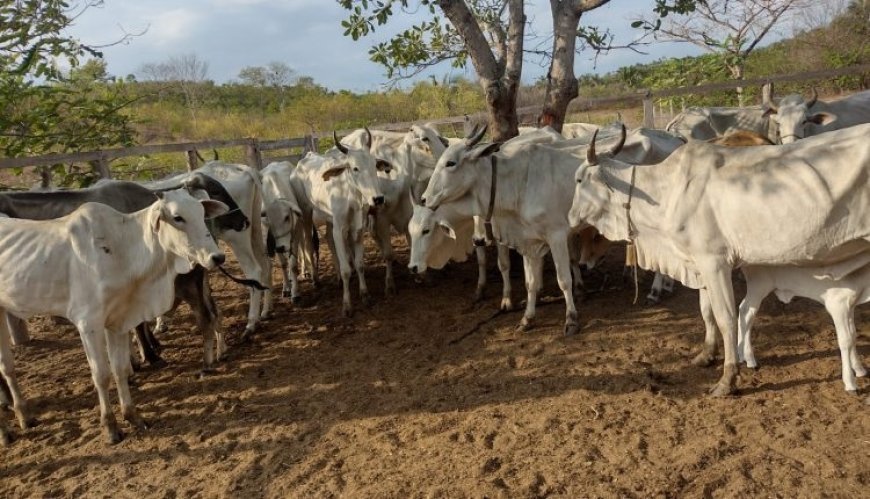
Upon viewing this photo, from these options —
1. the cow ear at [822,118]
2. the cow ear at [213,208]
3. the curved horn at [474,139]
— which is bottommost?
the cow ear at [822,118]

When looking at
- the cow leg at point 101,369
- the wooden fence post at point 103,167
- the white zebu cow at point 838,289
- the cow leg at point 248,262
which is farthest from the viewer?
the wooden fence post at point 103,167

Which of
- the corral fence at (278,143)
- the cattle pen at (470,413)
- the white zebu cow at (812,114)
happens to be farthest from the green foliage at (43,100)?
the white zebu cow at (812,114)

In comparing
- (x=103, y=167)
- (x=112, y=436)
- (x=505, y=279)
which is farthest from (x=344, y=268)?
(x=103, y=167)

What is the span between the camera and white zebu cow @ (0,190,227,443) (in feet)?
13.7

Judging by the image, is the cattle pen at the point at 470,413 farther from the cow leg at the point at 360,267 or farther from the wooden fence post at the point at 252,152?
the wooden fence post at the point at 252,152

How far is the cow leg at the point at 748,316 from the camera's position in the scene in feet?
13.7

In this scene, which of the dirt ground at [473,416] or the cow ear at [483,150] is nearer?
the dirt ground at [473,416]

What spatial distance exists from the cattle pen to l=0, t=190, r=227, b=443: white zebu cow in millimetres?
620

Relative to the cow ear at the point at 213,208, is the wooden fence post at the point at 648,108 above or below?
above

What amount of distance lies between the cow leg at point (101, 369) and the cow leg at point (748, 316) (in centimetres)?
417

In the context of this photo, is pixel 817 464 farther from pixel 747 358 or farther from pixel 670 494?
pixel 747 358

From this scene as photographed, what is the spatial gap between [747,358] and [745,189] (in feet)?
4.34

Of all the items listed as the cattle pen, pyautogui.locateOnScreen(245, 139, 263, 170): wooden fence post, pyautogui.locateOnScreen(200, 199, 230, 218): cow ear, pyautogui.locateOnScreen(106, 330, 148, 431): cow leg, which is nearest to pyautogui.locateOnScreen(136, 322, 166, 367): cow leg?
the cattle pen

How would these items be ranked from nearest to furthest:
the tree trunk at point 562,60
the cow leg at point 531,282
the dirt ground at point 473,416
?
1. the dirt ground at point 473,416
2. the cow leg at point 531,282
3. the tree trunk at point 562,60
